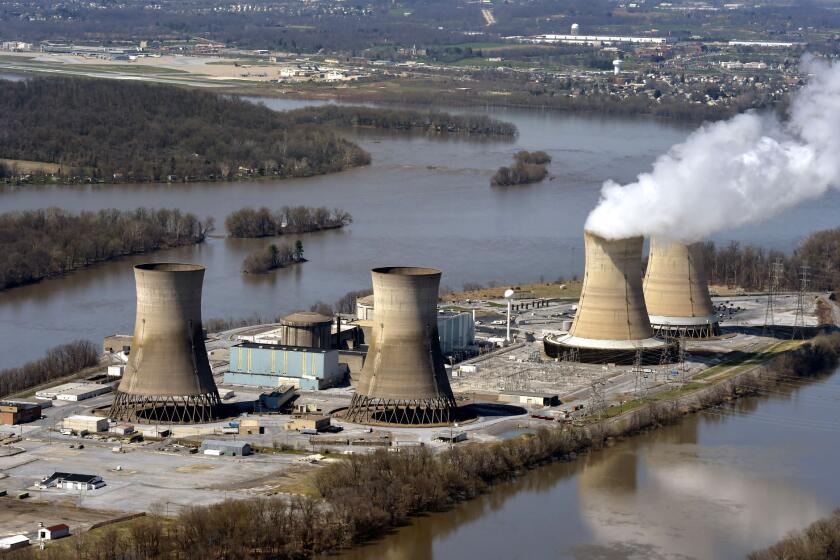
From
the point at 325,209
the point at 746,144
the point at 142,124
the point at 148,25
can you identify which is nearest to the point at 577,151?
the point at 142,124

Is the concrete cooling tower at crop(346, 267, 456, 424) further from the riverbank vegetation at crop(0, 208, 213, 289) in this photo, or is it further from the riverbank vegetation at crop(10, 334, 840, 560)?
the riverbank vegetation at crop(0, 208, 213, 289)

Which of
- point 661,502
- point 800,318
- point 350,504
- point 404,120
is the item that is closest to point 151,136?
point 404,120

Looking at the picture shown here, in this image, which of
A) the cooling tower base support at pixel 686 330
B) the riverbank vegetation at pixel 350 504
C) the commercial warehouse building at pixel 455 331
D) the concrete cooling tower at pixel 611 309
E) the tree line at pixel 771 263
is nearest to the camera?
the riverbank vegetation at pixel 350 504

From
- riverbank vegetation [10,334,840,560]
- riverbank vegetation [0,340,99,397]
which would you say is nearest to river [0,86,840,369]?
riverbank vegetation [0,340,99,397]

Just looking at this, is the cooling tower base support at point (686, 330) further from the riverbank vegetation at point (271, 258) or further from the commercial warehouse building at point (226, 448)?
the commercial warehouse building at point (226, 448)

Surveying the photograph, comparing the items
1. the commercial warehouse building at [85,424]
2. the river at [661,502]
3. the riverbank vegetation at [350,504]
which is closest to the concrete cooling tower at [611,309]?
the river at [661,502]

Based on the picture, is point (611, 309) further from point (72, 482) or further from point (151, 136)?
point (151, 136)
